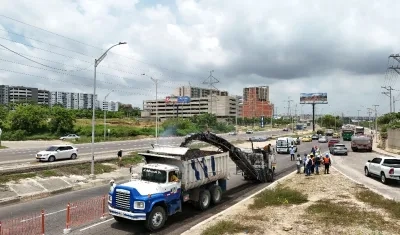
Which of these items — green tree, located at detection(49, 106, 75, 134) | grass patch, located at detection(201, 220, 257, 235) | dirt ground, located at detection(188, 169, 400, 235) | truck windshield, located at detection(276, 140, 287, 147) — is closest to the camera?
grass patch, located at detection(201, 220, 257, 235)

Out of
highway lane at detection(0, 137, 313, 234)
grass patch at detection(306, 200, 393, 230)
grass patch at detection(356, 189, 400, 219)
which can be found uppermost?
grass patch at detection(356, 189, 400, 219)

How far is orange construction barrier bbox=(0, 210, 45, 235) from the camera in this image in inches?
518

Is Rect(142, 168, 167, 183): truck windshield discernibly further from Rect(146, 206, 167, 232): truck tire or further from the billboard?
the billboard

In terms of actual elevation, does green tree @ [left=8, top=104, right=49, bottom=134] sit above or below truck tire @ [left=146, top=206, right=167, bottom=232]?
above

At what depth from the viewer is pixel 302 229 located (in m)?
13.1

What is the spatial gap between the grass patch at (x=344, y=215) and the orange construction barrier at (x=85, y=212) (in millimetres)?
9539

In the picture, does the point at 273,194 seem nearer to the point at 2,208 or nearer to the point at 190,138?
the point at 190,138

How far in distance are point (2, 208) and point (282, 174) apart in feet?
68.6

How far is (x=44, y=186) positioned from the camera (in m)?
22.7

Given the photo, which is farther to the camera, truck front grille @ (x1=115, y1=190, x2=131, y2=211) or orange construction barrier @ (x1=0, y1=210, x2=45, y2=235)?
truck front grille @ (x1=115, y1=190, x2=131, y2=211)

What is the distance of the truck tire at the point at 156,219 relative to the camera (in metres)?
13.4

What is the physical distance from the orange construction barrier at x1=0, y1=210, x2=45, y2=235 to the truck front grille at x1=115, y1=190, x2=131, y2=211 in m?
2.75

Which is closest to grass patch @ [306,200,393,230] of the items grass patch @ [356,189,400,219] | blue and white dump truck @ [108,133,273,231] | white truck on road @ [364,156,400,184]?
grass patch @ [356,189,400,219]

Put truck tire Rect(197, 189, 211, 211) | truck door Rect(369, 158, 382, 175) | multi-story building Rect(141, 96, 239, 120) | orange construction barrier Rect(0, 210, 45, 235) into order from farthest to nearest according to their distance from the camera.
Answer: multi-story building Rect(141, 96, 239, 120) < truck door Rect(369, 158, 382, 175) < truck tire Rect(197, 189, 211, 211) < orange construction barrier Rect(0, 210, 45, 235)
